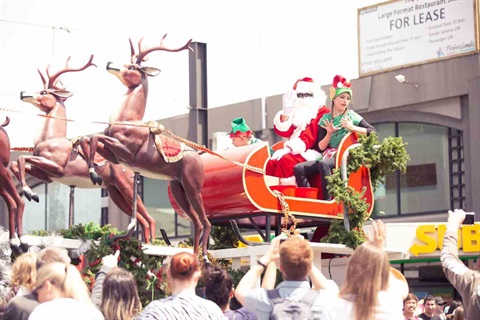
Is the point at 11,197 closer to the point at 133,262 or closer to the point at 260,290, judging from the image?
the point at 133,262

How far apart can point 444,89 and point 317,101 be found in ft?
39.3

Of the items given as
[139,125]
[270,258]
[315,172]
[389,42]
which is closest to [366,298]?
[270,258]

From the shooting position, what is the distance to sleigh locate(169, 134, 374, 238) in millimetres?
14047

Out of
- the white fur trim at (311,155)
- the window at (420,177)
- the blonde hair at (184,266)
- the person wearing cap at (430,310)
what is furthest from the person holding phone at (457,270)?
the window at (420,177)

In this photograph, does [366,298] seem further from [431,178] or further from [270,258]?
[431,178]

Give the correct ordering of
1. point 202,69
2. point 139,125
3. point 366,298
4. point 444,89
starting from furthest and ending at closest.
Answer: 1. point 444,89
2. point 202,69
3. point 139,125
4. point 366,298

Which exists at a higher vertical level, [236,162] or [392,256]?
[236,162]

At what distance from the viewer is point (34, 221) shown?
33.8 meters

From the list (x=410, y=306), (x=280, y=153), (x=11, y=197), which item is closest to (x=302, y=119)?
(x=280, y=153)

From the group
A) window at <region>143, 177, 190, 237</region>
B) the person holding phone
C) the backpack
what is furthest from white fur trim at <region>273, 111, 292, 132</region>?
window at <region>143, 177, 190, 237</region>

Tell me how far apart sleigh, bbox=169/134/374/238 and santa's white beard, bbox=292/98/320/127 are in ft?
3.51

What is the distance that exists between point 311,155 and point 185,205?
2.44m

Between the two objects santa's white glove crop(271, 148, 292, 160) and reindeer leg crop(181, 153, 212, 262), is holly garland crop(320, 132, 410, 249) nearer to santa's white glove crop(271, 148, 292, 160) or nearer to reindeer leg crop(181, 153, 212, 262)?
santa's white glove crop(271, 148, 292, 160)

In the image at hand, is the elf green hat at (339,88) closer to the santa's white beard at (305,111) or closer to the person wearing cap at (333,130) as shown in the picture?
the person wearing cap at (333,130)
